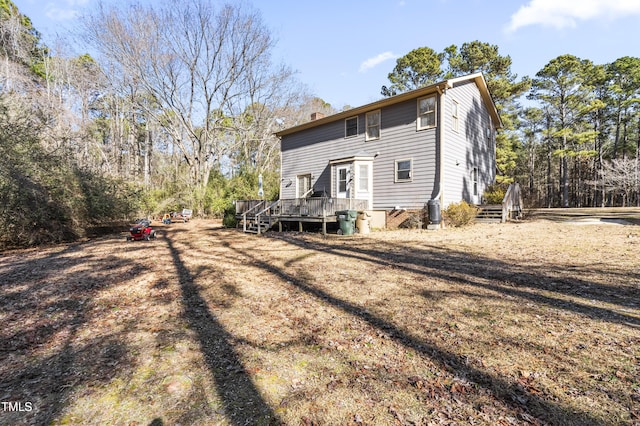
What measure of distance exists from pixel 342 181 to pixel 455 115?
6437mm

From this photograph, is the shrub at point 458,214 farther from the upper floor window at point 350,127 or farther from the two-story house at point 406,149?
the upper floor window at point 350,127

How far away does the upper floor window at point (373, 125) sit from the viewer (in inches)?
604

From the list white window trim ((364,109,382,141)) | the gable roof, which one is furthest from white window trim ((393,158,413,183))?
the gable roof

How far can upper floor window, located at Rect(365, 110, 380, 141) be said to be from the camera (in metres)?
15.4

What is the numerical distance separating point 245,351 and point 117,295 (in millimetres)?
3134

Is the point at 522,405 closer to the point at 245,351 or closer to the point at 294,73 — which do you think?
the point at 245,351

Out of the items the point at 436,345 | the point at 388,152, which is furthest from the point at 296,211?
the point at 436,345

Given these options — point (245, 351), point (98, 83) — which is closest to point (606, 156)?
point (245, 351)

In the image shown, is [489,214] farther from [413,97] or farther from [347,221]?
[347,221]

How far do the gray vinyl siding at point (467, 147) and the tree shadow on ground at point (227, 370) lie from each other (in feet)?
40.0

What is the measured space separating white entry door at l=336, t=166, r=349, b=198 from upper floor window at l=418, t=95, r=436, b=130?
4181 millimetres

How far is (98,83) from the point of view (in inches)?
887

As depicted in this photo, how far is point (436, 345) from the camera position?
3102mm

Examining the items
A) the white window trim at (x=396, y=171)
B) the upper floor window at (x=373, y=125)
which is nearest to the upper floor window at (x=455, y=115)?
the white window trim at (x=396, y=171)
